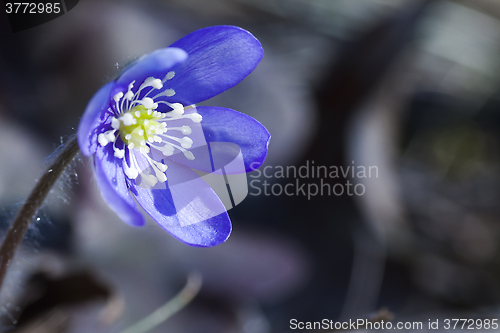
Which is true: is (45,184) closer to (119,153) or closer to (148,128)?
(119,153)

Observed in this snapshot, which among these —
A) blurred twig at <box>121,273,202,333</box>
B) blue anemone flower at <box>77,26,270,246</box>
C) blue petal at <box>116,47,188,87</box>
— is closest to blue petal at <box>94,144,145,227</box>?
blue anemone flower at <box>77,26,270,246</box>

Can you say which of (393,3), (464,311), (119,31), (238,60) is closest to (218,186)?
(238,60)

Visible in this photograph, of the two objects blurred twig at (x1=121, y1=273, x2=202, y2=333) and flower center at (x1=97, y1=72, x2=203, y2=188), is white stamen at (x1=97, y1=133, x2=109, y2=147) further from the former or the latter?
blurred twig at (x1=121, y1=273, x2=202, y2=333)

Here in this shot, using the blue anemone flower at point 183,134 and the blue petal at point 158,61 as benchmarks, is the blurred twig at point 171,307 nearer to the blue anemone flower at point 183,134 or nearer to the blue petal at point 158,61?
the blue anemone flower at point 183,134

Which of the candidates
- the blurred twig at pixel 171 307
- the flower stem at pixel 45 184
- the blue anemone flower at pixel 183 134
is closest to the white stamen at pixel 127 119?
the blue anemone flower at pixel 183 134

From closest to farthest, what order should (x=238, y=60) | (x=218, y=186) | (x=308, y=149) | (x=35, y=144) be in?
(x=238, y=60) → (x=218, y=186) → (x=35, y=144) → (x=308, y=149)

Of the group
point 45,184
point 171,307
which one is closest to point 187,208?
point 45,184

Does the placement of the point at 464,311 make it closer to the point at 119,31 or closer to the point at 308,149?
the point at 308,149
